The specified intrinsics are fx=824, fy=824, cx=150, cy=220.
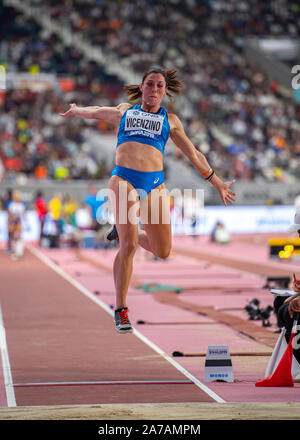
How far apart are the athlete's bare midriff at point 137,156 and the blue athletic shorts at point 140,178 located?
0.12 feet

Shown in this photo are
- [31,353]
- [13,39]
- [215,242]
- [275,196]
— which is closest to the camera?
[31,353]

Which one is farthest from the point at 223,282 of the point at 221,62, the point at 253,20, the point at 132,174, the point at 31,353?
the point at 253,20

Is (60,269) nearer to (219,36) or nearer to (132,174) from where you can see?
(132,174)

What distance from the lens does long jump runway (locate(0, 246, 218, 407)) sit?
22.6 ft

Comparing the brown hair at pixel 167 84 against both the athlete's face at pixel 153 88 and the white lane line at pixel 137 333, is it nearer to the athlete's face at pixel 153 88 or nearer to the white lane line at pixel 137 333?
the athlete's face at pixel 153 88

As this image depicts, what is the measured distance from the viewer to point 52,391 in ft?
23.1

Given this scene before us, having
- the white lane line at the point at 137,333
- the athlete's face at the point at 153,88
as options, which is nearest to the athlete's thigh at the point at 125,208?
the athlete's face at the point at 153,88

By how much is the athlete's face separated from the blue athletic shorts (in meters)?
0.62

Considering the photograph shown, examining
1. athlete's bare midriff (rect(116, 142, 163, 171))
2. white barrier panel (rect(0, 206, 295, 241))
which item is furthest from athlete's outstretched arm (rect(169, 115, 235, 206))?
white barrier panel (rect(0, 206, 295, 241))

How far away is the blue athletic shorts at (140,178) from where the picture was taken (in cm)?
734

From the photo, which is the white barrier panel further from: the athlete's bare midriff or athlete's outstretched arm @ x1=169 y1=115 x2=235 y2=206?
the athlete's bare midriff

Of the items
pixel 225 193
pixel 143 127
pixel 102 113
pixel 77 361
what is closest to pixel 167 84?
pixel 143 127

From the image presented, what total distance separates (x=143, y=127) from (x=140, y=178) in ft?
1.48

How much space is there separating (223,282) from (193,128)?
20282mm
